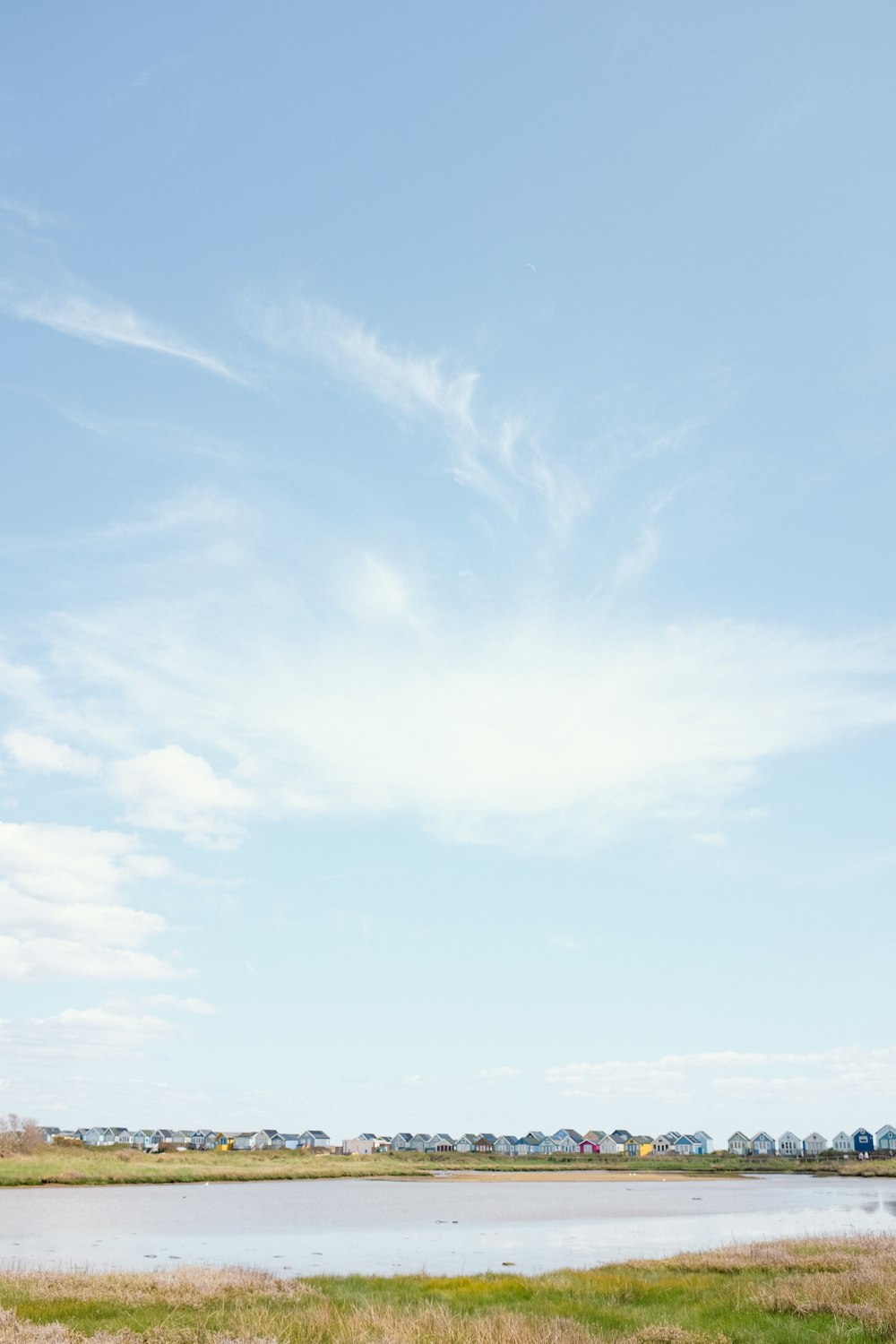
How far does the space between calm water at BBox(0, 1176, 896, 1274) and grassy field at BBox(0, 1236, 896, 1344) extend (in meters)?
6.51

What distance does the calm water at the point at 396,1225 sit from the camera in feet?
136

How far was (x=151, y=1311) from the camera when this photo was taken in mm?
25594

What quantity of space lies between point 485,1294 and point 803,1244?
15957 millimetres

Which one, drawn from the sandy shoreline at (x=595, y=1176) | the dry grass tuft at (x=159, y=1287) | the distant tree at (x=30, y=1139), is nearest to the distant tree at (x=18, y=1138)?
the distant tree at (x=30, y=1139)

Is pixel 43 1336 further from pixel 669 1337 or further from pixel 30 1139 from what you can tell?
pixel 30 1139

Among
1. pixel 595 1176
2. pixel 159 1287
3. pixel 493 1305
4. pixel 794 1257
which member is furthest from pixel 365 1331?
pixel 595 1176

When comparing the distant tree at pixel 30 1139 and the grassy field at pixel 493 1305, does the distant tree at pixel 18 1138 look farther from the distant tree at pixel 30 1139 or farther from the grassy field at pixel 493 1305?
the grassy field at pixel 493 1305

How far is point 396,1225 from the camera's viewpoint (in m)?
60.6

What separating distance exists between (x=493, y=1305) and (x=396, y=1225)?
122 ft

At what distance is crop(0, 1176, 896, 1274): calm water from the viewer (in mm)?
Result: 41562

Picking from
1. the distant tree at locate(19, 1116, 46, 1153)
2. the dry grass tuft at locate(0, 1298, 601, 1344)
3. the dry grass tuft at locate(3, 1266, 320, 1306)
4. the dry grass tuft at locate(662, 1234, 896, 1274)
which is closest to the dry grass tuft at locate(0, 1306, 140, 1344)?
the dry grass tuft at locate(0, 1298, 601, 1344)

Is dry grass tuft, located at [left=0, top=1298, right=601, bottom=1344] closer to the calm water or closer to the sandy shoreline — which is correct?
the calm water

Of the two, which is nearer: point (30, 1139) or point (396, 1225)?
point (396, 1225)

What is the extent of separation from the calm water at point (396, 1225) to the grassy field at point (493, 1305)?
21.4ft
